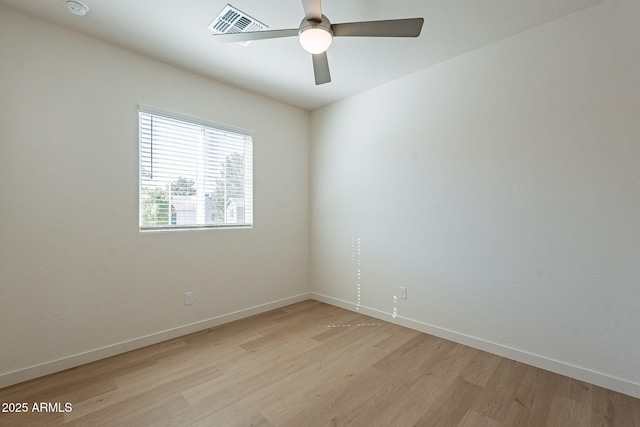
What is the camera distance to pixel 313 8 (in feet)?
5.28

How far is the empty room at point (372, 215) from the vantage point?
196 centimetres


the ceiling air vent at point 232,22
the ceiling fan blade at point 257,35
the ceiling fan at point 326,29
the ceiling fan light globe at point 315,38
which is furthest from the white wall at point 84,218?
the ceiling fan light globe at point 315,38

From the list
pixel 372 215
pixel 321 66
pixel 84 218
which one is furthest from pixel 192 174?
pixel 372 215

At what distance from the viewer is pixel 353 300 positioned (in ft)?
12.1

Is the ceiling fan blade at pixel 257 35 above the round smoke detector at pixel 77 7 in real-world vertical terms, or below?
below

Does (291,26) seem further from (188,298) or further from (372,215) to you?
(188,298)

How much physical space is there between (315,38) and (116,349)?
293 centimetres

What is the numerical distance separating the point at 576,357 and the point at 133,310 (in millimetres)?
3628

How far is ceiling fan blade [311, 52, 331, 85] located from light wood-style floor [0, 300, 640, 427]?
7.36 ft

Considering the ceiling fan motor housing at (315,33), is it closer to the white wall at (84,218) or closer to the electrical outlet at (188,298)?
the white wall at (84,218)

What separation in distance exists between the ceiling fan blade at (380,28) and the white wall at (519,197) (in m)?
1.31

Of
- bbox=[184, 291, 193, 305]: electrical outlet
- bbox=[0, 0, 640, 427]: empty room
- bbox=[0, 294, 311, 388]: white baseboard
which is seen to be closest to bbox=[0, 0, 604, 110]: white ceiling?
bbox=[0, 0, 640, 427]: empty room

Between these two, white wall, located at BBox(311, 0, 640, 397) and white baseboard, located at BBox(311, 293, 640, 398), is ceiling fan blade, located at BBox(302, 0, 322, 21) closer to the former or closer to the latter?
white wall, located at BBox(311, 0, 640, 397)

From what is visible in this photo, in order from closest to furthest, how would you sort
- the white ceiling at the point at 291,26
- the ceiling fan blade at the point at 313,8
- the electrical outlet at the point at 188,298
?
the ceiling fan blade at the point at 313,8 → the white ceiling at the point at 291,26 → the electrical outlet at the point at 188,298
